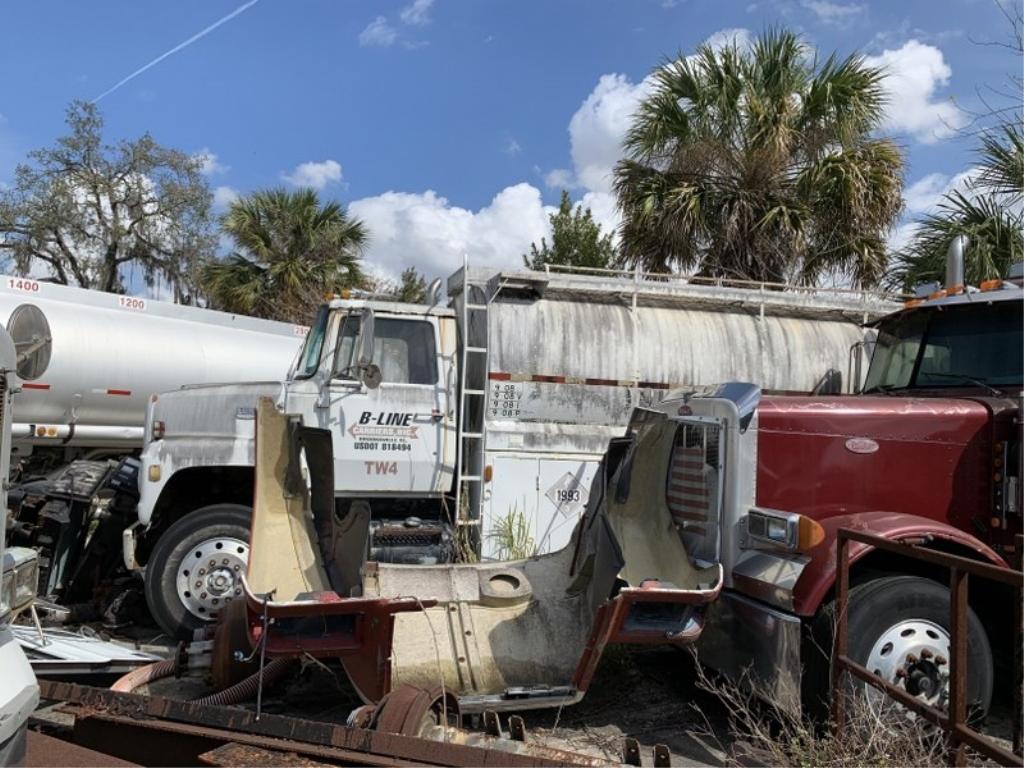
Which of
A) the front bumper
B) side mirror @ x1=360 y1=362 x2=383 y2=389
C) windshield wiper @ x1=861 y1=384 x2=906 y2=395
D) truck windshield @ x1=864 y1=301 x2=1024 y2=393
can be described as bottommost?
the front bumper

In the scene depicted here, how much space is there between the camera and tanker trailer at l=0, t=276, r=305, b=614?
7.38 metres

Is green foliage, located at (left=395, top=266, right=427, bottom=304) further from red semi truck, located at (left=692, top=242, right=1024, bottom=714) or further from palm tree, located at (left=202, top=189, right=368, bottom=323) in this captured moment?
red semi truck, located at (left=692, top=242, right=1024, bottom=714)

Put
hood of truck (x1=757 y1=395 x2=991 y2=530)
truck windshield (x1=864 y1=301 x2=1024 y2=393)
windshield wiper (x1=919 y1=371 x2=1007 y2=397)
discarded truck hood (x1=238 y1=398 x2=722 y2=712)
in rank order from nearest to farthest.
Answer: discarded truck hood (x1=238 y1=398 x2=722 y2=712)
hood of truck (x1=757 y1=395 x2=991 y2=530)
windshield wiper (x1=919 y1=371 x2=1007 y2=397)
truck windshield (x1=864 y1=301 x2=1024 y2=393)

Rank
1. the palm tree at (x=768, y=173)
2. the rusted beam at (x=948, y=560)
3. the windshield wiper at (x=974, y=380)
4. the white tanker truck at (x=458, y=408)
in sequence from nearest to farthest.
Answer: the rusted beam at (x=948, y=560)
the windshield wiper at (x=974, y=380)
the white tanker truck at (x=458, y=408)
the palm tree at (x=768, y=173)

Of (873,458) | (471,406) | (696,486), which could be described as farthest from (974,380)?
(471,406)

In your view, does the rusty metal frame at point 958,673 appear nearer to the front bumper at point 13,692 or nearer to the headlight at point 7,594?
the front bumper at point 13,692

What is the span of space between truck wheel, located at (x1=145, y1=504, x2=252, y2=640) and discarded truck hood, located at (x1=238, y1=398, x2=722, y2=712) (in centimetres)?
111

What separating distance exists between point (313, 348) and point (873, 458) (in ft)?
15.1

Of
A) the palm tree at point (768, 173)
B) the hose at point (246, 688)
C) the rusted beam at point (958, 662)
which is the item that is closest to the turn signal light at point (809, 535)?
the rusted beam at point (958, 662)

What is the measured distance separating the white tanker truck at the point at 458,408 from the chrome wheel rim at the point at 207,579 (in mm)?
11

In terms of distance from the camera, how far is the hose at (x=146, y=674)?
4.96 m

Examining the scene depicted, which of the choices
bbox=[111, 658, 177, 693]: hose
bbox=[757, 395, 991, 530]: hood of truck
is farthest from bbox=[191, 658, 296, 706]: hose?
bbox=[757, 395, 991, 530]: hood of truck

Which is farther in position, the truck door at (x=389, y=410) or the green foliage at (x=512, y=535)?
the green foliage at (x=512, y=535)

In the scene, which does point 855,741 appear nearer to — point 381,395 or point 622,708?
point 622,708
